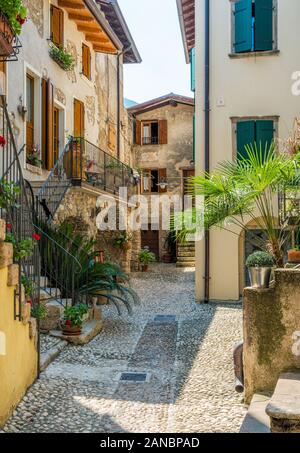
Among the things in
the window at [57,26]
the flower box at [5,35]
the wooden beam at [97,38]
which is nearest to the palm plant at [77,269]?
the flower box at [5,35]

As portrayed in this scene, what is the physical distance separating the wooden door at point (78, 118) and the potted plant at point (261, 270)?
9.37 m

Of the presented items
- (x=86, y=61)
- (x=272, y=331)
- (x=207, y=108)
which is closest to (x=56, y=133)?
(x=86, y=61)

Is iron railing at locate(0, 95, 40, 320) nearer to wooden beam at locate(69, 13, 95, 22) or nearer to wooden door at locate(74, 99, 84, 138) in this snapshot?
wooden door at locate(74, 99, 84, 138)

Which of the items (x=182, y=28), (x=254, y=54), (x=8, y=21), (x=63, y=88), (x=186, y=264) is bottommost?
(x=186, y=264)

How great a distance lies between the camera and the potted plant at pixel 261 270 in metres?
4.58

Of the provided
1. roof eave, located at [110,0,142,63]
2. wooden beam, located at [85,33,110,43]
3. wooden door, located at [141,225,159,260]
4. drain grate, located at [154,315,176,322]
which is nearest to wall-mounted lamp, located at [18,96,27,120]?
drain grate, located at [154,315,176,322]

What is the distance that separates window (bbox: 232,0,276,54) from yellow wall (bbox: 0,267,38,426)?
9.03 meters

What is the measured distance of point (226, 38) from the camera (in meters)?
11.6

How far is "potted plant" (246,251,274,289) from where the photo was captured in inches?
180

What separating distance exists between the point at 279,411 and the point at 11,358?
91.2 inches

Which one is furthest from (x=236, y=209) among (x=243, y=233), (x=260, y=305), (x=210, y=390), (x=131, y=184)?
(x=131, y=184)

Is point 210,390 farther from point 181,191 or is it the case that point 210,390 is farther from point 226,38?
point 181,191

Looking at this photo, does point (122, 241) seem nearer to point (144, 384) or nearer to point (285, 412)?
point (144, 384)

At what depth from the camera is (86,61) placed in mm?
14031
